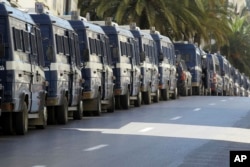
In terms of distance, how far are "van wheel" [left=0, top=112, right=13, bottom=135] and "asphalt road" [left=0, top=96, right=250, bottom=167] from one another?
45 centimetres

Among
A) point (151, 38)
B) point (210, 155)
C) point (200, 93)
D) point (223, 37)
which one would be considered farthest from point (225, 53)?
point (210, 155)

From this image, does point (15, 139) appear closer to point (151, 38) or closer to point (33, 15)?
point (33, 15)

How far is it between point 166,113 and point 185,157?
56.3 ft

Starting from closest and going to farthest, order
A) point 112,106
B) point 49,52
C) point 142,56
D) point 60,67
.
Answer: point 49,52
point 60,67
point 112,106
point 142,56

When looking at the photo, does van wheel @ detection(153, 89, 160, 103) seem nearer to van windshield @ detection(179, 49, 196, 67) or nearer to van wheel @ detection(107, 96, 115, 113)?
van wheel @ detection(107, 96, 115, 113)

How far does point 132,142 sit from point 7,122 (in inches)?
140

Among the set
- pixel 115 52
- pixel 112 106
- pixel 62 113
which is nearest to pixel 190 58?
pixel 115 52

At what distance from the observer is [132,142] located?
1973 centimetres

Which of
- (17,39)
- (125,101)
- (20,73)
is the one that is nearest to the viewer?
(20,73)

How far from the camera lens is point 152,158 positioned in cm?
1595

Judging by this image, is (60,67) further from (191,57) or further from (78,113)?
(191,57)

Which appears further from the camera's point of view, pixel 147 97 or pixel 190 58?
pixel 190 58

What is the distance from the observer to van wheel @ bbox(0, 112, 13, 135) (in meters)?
21.9

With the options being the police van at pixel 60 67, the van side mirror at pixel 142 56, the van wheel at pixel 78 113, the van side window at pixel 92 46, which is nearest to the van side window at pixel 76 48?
the police van at pixel 60 67
